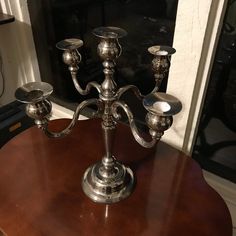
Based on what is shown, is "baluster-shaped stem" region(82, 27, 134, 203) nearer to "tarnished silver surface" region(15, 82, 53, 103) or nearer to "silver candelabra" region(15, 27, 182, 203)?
"silver candelabra" region(15, 27, 182, 203)

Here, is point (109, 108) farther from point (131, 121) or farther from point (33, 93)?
point (33, 93)

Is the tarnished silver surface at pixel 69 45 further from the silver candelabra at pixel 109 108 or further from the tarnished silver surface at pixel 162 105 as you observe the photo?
the tarnished silver surface at pixel 162 105

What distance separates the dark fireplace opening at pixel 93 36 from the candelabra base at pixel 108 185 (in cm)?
54

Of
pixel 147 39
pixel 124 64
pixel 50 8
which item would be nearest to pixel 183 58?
pixel 147 39

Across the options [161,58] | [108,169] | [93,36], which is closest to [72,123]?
[108,169]

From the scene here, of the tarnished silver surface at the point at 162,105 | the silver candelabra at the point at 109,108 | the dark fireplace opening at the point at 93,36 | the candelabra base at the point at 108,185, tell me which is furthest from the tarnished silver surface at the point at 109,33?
the dark fireplace opening at the point at 93,36

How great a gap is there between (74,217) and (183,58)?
59 centimetres

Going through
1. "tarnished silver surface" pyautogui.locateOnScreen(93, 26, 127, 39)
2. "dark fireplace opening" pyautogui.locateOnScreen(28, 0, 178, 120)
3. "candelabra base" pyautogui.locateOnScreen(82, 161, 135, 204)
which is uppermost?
"tarnished silver surface" pyautogui.locateOnScreen(93, 26, 127, 39)

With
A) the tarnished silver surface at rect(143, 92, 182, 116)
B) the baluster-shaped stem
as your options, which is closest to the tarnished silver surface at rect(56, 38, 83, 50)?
the baluster-shaped stem

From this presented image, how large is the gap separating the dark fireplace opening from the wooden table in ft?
1.44

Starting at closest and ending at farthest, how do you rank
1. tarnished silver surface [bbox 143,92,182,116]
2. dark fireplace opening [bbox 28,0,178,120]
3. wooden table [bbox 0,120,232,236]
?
tarnished silver surface [bbox 143,92,182,116] < wooden table [bbox 0,120,232,236] < dark fireplace opening [bbox 28,0,178,120]

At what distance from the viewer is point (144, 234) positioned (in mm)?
682

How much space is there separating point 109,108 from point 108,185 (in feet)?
0.77

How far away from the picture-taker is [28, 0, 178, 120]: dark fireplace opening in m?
1.13
